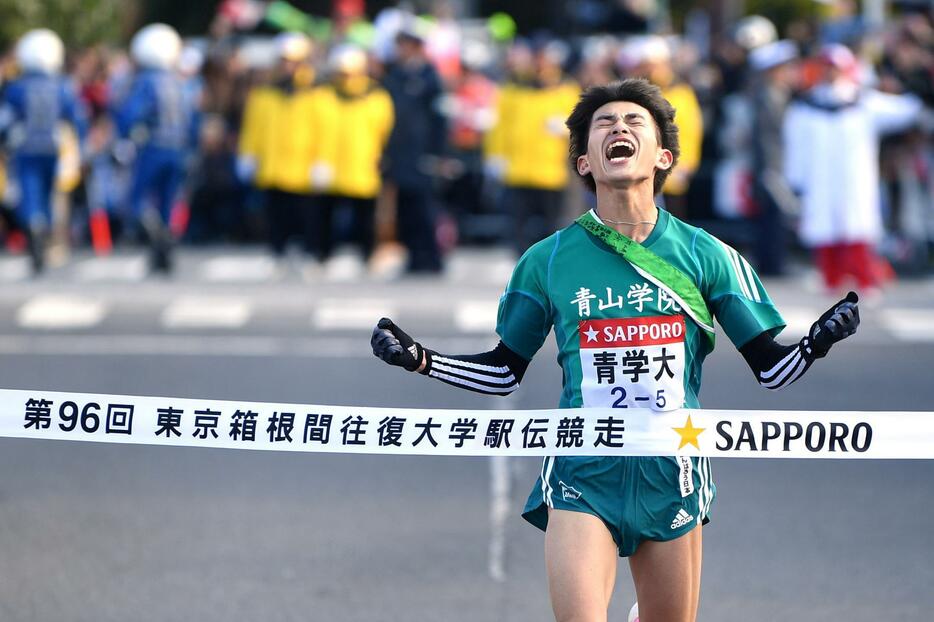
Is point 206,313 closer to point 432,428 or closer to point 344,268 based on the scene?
point 344,268

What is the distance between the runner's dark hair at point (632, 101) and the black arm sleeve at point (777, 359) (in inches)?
18.8

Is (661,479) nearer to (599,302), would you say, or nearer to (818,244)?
(599,302)

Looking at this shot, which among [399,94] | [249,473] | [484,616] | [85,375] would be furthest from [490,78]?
[484,616]

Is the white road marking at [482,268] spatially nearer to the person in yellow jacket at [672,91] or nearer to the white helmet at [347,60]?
the person in yellow jacket at [672,91]

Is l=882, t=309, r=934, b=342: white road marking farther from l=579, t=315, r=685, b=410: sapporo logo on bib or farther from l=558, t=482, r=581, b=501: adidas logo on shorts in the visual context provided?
l=558, t=482, r=581, b=501: adidas logo on shorts

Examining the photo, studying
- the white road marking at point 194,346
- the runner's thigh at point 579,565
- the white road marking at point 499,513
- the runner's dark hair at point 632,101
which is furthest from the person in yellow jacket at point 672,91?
the runner's thigh at point 579,565

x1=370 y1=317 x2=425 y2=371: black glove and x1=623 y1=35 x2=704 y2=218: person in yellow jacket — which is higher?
x1=623 y1=35 x2=704 y2=218: person in yellow jacket

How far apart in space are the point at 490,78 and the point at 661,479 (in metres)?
19.5

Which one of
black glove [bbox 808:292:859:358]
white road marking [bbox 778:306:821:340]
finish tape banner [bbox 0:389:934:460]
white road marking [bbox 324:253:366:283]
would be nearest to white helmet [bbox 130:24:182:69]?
white road marking [bbox 324:253:366:283]

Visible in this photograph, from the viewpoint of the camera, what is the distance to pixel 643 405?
495cm

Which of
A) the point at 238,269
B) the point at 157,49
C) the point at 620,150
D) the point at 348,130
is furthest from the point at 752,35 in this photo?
the point at 620,150

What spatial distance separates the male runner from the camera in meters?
4.82

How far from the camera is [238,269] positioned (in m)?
20.0

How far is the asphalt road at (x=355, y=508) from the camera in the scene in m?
7.42
